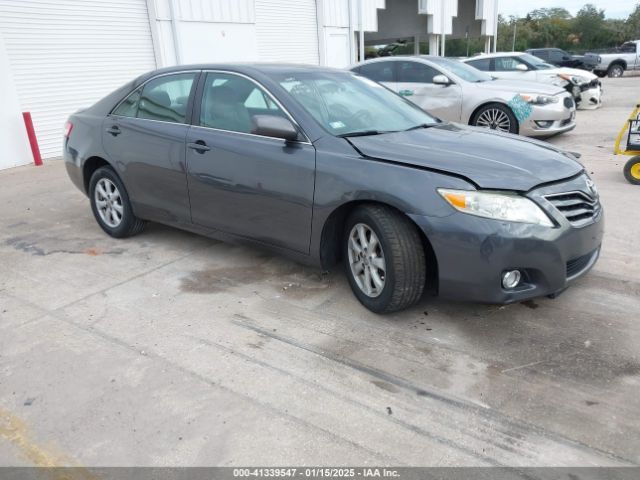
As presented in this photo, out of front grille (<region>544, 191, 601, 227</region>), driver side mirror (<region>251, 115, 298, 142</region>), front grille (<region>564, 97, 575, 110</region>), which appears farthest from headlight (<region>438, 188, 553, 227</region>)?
front grille (<region>564, 97, 575, 110</region>)

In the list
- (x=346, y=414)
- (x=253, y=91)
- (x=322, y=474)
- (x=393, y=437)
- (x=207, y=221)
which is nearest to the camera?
(x=322, y=474)

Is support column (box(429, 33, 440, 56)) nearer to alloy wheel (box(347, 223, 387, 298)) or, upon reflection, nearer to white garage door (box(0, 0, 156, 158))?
white garage door (box(0, 0, 156, 158))

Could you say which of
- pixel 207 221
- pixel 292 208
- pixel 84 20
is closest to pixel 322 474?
pixel 292 208

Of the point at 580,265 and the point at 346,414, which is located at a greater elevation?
the point at 580,265

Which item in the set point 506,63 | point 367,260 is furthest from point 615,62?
point 367,260

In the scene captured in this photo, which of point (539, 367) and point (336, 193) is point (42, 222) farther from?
point (539, 367)

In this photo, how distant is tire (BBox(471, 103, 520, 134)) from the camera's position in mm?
9031

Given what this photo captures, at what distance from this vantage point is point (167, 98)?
4.77m

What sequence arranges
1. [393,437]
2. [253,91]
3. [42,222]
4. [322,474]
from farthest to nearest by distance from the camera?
1. [42,222]
2. [253,91]
3. [393,437]
4. [322,474]

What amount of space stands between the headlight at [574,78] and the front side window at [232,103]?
11.3 meters

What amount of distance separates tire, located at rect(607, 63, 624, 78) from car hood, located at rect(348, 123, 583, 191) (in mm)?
30064

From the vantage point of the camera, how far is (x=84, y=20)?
11.0 metres

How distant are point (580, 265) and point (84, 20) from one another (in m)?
10.9

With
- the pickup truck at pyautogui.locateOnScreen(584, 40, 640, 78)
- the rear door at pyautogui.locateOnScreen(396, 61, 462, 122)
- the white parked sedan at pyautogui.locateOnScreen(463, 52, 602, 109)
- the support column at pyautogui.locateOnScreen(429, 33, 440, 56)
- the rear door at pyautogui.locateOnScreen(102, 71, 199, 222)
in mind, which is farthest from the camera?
the support column at pyautogui.locateOnScreen(429, 33, 440, 56)
